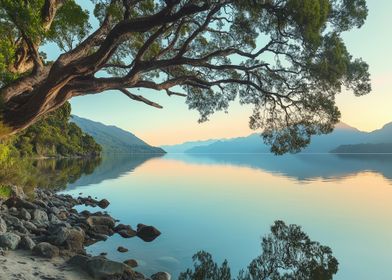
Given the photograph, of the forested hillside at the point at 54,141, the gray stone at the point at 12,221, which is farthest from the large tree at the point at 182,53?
the forested hillside at the point at 54,141

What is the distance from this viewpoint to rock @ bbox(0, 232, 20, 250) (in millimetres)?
10930

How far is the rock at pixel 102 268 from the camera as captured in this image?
10398 mm

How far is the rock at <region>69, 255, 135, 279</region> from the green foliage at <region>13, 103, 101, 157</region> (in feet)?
219

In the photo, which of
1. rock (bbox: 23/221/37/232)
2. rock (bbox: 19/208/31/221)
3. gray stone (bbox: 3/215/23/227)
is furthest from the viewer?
rock (bbox: 19/208/31/221)

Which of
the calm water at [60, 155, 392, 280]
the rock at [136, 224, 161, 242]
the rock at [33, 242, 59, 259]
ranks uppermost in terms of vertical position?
the rock at [33, 242, 59, 259]

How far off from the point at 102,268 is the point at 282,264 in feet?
28.7

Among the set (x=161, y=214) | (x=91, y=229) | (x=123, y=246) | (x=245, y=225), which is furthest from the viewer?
(x=161, y=214)

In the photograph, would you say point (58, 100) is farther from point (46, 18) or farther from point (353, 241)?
point (353, 241)

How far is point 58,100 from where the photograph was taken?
1519 centimetres

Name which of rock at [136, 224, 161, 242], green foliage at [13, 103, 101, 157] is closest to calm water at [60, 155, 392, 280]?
rock at [136, 224, 161, 242]

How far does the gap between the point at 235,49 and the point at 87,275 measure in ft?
42.2

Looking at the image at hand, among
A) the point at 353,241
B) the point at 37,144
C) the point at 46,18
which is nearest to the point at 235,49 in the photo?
the point at 46,18

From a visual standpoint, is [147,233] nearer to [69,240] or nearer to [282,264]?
[69,240]

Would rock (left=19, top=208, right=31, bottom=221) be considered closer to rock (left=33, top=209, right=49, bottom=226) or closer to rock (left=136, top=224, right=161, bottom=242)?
rock (left=33, top=209, right=49, bottom=226)
